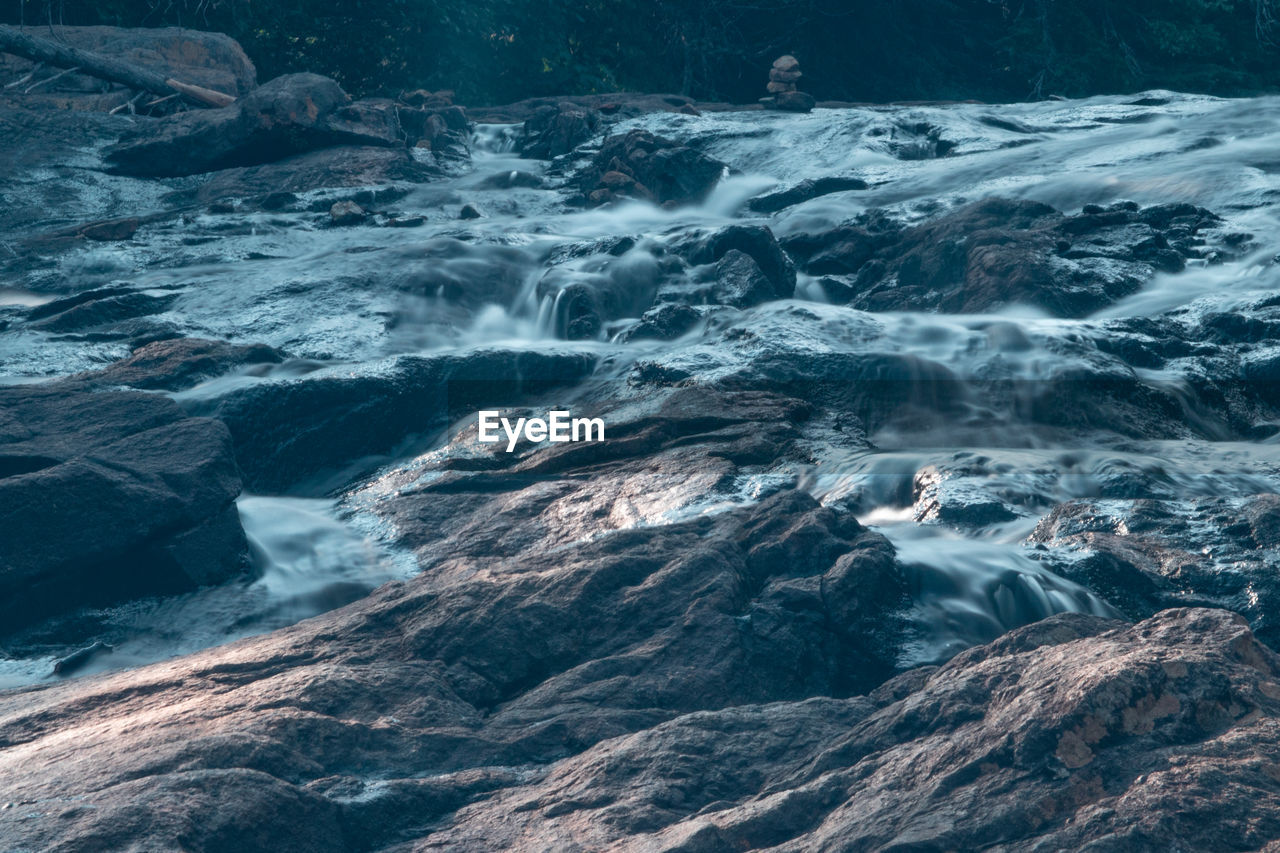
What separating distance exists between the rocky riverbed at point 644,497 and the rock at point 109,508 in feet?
0.07

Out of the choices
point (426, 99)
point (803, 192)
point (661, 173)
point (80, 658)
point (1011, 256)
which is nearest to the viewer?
point (80, 658)

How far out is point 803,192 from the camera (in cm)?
1357

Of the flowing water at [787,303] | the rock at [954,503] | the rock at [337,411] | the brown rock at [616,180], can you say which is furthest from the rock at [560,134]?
the rock at [954,503]

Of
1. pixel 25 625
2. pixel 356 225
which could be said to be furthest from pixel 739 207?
pixel 25 625

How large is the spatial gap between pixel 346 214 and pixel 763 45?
12525 mm

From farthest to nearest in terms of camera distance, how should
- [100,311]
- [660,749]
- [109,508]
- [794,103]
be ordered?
[794,103] → [100,311] → [109,508] → [660,749]

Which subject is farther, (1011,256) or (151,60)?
(151,60)

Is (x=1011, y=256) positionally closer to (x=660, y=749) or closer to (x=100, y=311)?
(x=660, y=749)

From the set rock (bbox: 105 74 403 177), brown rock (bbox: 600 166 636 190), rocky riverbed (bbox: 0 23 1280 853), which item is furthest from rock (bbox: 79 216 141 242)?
brown rock (bbox: 600 166 636 190)

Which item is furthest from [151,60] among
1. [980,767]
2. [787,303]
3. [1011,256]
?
[980,767]

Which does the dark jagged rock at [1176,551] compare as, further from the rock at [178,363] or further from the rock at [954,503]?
the rock at [178,363]

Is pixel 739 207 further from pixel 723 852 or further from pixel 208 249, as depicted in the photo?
pixel 723 852

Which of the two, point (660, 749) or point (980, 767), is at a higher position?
point (980, 767)

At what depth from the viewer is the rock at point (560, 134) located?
16.4m
